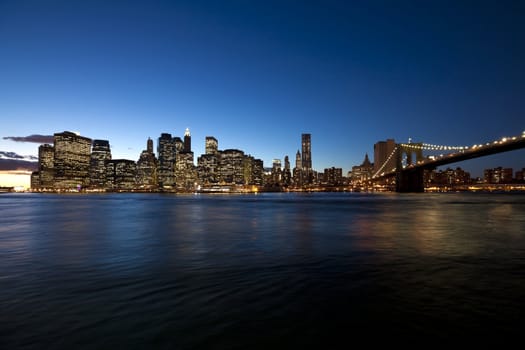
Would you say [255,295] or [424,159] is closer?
[255,295]

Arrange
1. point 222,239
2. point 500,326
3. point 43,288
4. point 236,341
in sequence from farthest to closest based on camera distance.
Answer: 1. point 222,239
2. point 43,288
3. point 500,326
4. point 236,341

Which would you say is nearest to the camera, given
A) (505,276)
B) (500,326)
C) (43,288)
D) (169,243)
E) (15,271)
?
(500,326)

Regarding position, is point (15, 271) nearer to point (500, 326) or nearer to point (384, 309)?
point (384, 309)

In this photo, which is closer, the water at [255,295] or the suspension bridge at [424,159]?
the water at [255,295]

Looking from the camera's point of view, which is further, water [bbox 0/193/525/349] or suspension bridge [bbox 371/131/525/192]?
suspension bridge [bbox 371/131/525/192]

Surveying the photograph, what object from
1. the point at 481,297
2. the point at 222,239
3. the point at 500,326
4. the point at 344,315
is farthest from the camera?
the point at 222,239

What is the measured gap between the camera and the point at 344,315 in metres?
7.73

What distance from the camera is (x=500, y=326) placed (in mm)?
7008

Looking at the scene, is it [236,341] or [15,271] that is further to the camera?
[15,271]

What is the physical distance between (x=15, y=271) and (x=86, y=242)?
7.30m

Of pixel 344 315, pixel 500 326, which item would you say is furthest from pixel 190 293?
pixel 500 326

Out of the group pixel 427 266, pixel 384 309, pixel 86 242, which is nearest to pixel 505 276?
pixel 427 266

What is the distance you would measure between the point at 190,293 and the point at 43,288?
4.56m

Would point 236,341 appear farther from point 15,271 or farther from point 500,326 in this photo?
point 15,271
